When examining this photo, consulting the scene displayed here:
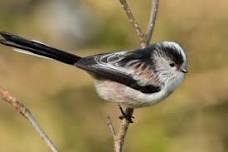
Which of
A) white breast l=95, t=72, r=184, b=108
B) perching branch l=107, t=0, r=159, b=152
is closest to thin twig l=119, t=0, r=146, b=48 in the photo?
perching branch l=107, t=0, r=159, b=152

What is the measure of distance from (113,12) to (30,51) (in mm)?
2076

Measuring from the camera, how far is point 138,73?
418 cm

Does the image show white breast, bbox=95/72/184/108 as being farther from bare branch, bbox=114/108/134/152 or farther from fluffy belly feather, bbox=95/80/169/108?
bare branch, bbox=114/108/134/152

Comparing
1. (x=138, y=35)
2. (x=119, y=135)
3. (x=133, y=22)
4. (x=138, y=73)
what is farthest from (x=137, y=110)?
(x=119, y=135)

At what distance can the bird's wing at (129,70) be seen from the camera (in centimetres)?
413

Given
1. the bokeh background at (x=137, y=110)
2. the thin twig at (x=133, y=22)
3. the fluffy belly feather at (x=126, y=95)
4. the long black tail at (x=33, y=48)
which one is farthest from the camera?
the bokeh background at (x=137, y=110)

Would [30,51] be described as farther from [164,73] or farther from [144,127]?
[144,127]

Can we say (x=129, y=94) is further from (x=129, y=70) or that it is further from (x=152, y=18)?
(x=152, y=18)

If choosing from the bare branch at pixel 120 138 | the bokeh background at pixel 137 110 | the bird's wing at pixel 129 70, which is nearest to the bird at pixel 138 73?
the bird's wing at pixel 129 70

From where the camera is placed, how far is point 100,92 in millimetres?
4199

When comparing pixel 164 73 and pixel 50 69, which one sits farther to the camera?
pixel 50 69

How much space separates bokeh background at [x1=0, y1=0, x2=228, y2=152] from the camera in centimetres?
555

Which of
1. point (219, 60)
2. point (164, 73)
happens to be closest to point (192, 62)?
point (219, 60)

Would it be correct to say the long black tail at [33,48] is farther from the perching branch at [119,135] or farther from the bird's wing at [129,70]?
the perching branch at [119,135]
